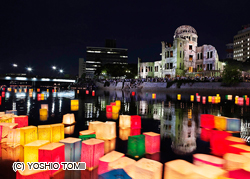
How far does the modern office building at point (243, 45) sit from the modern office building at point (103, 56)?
89.6m

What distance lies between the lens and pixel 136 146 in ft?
19.7

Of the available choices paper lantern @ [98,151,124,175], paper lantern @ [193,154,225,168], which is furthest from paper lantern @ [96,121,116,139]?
paper lantern @ [193,154,225,168]

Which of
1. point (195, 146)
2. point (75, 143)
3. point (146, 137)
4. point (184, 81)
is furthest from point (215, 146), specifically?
point (184, 81)

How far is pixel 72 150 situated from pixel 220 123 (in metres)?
8.48

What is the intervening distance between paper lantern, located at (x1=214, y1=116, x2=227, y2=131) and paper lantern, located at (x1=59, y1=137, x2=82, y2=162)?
8.19 m

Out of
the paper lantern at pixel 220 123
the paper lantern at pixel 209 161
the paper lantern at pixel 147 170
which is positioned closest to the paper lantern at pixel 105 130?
the paper lantern at pixel 147 170

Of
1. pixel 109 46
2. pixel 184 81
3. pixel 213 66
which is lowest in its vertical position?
pixel 184 81

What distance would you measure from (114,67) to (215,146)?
8052 centimetres

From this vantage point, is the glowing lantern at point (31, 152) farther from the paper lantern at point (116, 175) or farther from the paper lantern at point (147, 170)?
the paper lantern at point (147, 170)

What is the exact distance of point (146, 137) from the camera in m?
6.47

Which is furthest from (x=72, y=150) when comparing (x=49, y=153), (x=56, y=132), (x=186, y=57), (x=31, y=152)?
(x=186, y=57)

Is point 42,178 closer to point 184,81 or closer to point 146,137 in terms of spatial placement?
point 146,137

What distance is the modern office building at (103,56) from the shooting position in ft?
488

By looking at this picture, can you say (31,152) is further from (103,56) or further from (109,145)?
(103,56)
